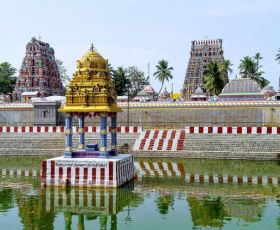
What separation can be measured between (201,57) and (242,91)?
133ft

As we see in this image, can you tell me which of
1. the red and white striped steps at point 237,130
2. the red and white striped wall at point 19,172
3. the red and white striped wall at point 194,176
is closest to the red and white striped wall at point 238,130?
the red and white striped steps at point 237,130

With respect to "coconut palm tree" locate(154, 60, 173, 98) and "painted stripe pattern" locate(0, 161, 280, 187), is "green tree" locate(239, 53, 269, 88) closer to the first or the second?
"coconut palm tree" locate(154, 60, 173, 98)

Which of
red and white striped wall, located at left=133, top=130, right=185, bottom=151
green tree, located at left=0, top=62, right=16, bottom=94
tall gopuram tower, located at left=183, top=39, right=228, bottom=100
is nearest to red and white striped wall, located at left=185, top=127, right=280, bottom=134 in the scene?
red and white striped wall, located at left=133, top=130, right=185, bottom=151

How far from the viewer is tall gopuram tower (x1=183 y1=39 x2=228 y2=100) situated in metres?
79.4

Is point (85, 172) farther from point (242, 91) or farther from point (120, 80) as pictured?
point (120, 80)

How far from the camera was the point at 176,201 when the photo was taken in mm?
14766

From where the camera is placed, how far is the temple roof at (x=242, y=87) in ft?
136

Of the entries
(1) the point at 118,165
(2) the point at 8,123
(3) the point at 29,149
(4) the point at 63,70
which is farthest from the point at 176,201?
(4) the point at 63,70

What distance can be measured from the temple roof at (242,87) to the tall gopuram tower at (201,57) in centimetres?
3571

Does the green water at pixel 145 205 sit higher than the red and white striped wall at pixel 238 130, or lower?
lower

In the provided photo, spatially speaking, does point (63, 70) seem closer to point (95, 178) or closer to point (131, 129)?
point (131, 129)

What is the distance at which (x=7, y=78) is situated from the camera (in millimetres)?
81938

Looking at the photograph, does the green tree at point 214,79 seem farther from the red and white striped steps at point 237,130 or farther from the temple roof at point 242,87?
the red and white striped steps at point 237,130

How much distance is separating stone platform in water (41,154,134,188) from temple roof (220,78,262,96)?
26000mm
